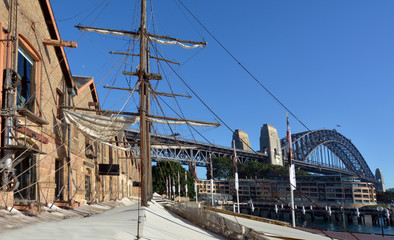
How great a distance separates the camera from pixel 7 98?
1297 centimetres

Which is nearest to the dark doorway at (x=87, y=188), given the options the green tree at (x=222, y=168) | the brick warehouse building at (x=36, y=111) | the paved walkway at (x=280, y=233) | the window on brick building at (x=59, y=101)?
the brick warehouse building at (x=36, y=111)

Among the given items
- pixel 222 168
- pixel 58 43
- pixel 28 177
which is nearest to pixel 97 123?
pixel 58 43

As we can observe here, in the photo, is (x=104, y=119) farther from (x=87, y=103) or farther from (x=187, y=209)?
(x=187, y=209)

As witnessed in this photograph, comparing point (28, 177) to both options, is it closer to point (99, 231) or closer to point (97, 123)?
point (97, 123)

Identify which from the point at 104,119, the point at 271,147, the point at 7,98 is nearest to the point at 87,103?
the point at 104,119

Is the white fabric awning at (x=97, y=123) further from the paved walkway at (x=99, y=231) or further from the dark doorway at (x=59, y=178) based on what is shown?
the paved walkway at (x=99, y=231)

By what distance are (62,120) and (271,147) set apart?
5741 inches

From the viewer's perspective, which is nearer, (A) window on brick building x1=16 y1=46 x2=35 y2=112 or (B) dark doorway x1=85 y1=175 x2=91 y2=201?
(A) window on brick building x1=16 y1=46 x2=35 y2=112

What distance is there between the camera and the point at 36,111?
16094 millimetres

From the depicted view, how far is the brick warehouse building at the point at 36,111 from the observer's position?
42.4 ft

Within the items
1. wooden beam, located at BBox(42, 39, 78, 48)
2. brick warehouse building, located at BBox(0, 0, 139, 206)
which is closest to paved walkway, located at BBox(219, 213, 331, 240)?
brick warehouse building, located at BBox(0, 0, 139, 206)

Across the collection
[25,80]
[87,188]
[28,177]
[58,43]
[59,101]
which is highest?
[58,43]

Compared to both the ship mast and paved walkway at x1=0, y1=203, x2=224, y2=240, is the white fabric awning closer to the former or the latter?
the ship mast

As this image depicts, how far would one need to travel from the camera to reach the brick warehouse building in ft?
42.4
